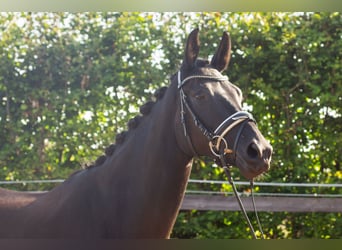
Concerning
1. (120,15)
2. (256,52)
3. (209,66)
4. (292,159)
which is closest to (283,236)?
(292,159)

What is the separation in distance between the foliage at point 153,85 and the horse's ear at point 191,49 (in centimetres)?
204

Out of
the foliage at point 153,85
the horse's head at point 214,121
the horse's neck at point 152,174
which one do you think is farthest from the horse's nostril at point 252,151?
the foliage at point 153,85

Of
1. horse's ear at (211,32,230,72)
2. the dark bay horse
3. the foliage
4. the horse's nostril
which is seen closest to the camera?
the horse's nostril

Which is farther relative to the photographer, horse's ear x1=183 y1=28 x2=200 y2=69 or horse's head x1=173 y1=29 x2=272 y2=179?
horse's ear x1=183 y1=28 x2=200 y2=69

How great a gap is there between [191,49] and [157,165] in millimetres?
453

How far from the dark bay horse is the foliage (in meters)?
1.97

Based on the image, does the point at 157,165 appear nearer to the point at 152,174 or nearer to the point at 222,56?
the point at 152,174

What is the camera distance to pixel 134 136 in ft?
6.98

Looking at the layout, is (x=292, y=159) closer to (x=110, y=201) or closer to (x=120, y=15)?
(x=120, y=15)

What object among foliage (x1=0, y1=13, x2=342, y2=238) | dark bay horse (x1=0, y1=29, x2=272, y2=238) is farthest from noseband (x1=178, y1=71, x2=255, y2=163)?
foliage (x1=0, y1=13, x2=342, y2=238)

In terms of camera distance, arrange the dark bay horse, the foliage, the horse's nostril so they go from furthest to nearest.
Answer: the foliage < the dark bay horse < the horse's nostril

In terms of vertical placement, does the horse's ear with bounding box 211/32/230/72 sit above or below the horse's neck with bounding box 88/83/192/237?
above

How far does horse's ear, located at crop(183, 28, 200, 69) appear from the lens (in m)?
2.04

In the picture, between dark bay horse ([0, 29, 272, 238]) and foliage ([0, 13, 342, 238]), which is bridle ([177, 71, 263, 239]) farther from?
foliage ([0, 13, 342, 238])
